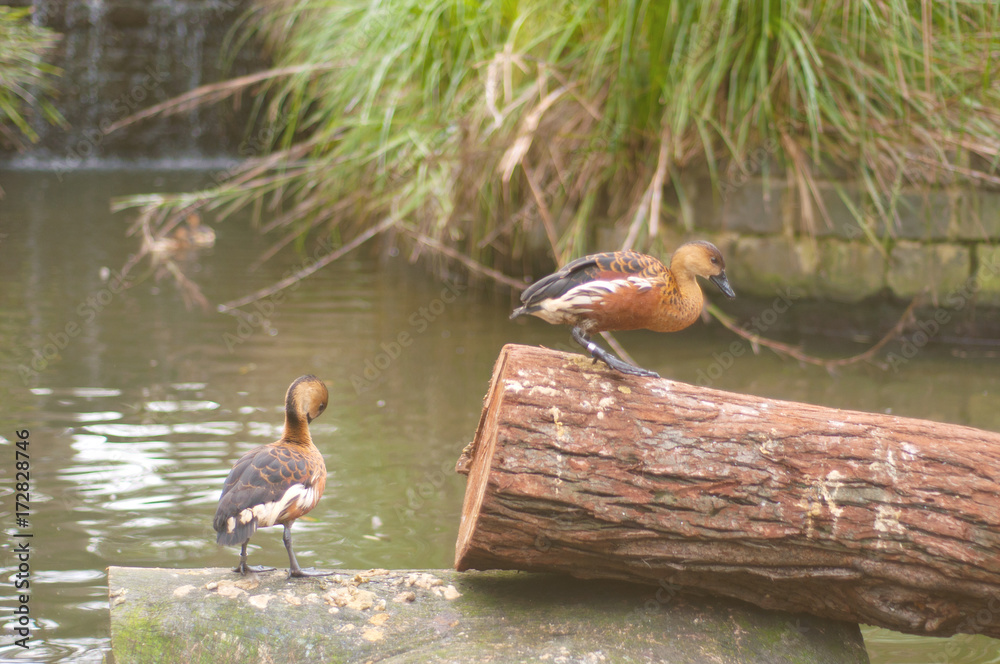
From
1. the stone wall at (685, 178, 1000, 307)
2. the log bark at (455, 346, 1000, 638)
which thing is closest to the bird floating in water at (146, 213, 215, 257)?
the stone wall at (685, 178, 1000, 307)

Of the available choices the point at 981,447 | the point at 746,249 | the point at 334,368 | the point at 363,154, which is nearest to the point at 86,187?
the point at 363,154

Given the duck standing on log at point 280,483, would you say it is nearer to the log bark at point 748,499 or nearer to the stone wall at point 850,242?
the log bark at point 748,499

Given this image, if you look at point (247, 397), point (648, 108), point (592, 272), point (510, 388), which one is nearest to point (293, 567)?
point (510, 388)

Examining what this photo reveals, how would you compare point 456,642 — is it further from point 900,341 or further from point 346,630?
point 900,341

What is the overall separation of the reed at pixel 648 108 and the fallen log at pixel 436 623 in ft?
9.27

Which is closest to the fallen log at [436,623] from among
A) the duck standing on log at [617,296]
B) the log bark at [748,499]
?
the log bark at [748,499]

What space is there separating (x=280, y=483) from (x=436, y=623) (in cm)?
60

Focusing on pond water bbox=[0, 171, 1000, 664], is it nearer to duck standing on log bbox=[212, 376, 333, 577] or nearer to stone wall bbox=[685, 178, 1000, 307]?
stone wall bbox=[685, 178, 1000, 307]

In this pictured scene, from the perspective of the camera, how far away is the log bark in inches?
98.3

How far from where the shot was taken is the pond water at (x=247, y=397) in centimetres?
343

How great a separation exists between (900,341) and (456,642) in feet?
16.0

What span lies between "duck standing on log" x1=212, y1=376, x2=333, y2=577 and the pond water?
631 mm

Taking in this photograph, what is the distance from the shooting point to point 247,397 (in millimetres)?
5090

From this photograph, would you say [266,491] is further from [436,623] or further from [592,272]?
[592,272]
